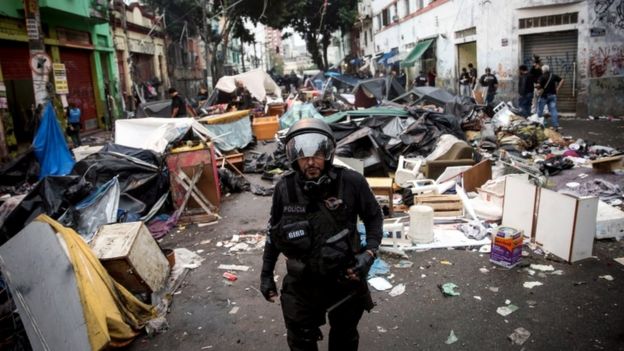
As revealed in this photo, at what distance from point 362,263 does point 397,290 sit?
197 centimetres

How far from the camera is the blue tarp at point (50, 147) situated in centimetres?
886

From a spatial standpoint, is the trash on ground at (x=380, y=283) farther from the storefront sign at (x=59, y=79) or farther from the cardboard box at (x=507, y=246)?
the storefront sign at (x=59, y=79)

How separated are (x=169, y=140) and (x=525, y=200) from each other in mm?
5505

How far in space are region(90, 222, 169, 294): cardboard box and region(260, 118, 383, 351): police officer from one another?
74.9 inches

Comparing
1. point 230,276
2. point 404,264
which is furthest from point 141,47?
point 404,264

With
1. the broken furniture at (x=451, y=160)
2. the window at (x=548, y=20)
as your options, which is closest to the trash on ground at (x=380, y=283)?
the broken furniture at (x=451, y=160)

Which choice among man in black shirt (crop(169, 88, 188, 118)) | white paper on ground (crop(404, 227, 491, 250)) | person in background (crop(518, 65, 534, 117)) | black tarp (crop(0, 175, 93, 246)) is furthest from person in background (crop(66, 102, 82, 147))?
person in background (crop(518, 65, 534, 117))

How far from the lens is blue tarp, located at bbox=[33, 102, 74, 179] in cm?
886

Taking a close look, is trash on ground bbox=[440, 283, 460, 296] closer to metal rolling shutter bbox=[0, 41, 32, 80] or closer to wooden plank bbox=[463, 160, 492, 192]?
wooden plank bbox=[463, 160, 492, 192]

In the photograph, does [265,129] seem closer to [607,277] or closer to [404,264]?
[404,264]

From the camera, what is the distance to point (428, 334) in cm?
336

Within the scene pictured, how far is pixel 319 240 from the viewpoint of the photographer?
2.22 m

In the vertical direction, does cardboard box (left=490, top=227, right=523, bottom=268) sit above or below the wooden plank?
below

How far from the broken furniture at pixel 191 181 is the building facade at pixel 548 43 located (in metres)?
12.3
